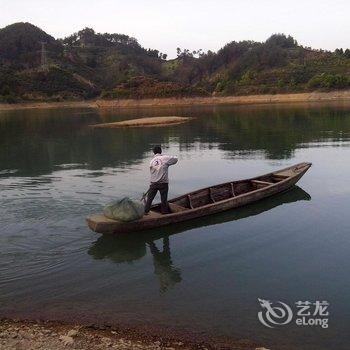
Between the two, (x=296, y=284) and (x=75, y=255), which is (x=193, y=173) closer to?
(x=75, y=255)

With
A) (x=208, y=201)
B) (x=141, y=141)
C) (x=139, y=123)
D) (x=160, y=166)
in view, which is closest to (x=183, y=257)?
(x=160, y=166)

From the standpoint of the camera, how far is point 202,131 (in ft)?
124

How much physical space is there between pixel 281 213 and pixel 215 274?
4929 millimetres

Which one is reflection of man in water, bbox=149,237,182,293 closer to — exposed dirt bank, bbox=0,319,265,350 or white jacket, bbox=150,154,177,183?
white jacket, bbox=150,154,177,183

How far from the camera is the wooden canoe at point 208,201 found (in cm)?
1038

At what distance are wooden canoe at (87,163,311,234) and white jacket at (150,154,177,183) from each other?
0.85 meters

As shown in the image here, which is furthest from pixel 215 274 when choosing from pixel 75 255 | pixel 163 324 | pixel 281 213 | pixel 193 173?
pixel 193 173

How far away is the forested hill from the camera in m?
96.3

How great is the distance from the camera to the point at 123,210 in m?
10.2

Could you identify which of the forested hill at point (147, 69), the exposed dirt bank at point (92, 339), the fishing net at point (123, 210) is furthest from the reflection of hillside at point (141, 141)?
the forested hill at point (147, 69)

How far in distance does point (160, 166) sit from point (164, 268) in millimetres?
2850

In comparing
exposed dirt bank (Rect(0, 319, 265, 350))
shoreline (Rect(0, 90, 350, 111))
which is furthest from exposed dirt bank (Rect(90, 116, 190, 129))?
shoreline (Rect(0, 90, 350, 111))

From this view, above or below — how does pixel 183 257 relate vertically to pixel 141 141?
below

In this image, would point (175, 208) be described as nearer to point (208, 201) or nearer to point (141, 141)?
point (208, 201)
